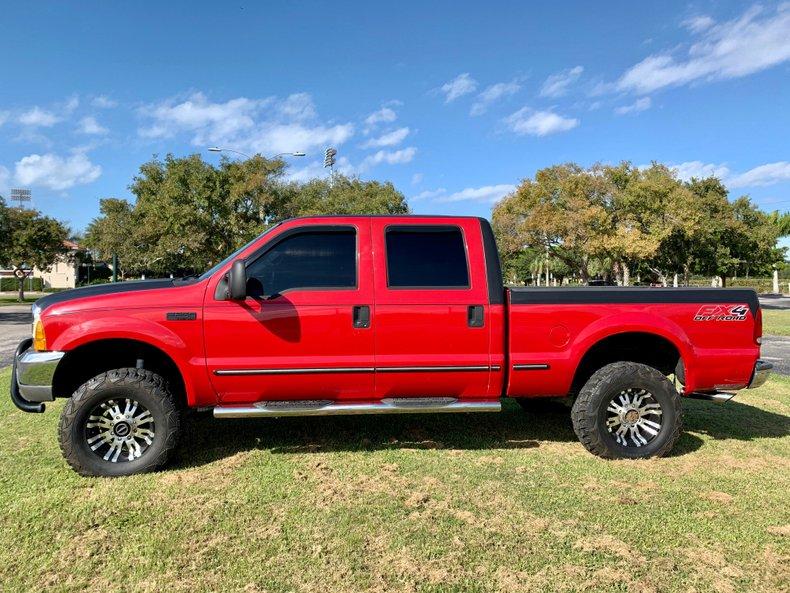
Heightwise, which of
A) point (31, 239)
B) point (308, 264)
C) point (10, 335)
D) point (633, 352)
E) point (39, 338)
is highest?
point (31, 239)

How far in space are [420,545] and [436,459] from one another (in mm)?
1402

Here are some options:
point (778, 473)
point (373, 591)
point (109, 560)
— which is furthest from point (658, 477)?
point (109, 560)

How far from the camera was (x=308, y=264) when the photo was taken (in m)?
4.38

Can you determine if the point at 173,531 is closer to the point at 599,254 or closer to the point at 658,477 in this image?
the point at 658,477

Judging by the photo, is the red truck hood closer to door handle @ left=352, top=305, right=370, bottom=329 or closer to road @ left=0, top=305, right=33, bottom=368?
door handle @ left=352, top=305, right=370, bottom=329

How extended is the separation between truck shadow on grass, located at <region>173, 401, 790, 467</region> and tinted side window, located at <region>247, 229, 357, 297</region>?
1.45 meters

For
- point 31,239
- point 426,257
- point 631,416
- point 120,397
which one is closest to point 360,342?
point 426,257

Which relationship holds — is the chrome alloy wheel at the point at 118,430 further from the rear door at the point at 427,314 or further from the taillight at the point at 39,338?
the rear door at the point at 427,314

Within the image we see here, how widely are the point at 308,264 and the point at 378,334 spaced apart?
0.79 meters

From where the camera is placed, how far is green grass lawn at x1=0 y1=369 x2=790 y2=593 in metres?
2.81

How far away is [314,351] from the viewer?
423 centimetres

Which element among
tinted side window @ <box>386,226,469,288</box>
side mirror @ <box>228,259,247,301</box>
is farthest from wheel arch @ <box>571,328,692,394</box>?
side mirror @ <box>228,259,247,301</box>

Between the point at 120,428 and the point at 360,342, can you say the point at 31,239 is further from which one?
the point at 360,342

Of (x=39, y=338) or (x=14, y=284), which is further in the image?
(x=14, y=284)
